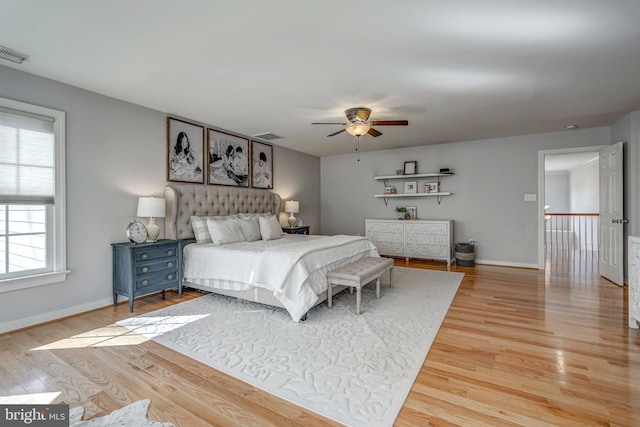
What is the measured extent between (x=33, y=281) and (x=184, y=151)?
2.37m

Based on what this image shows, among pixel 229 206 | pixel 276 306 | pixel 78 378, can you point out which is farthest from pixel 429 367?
pixel 229 206

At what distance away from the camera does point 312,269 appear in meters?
3.29

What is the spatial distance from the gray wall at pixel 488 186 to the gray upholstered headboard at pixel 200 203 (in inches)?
107

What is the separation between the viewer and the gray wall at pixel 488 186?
5.64m

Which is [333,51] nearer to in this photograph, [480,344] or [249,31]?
[249,31]

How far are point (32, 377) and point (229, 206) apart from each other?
3.29m

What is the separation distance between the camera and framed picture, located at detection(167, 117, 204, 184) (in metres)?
4.33

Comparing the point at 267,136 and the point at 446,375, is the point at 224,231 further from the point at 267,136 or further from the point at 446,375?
the point at 446,375

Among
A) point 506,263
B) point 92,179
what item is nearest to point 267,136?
point 92,179

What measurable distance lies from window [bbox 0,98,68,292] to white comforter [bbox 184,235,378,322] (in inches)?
55.8

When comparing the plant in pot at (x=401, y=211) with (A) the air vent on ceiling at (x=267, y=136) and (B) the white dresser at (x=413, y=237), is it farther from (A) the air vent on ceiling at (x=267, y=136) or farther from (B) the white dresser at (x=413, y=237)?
(A) the air vent on ceiling at (x=267, y=136)

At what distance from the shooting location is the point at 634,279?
289 cm

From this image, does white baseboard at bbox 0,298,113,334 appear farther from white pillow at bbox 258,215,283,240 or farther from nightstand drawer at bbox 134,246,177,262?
white pillow at bbox 258,215,283,240

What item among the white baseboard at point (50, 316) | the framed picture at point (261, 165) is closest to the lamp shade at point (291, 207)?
the framed picture at point (261, 165)
